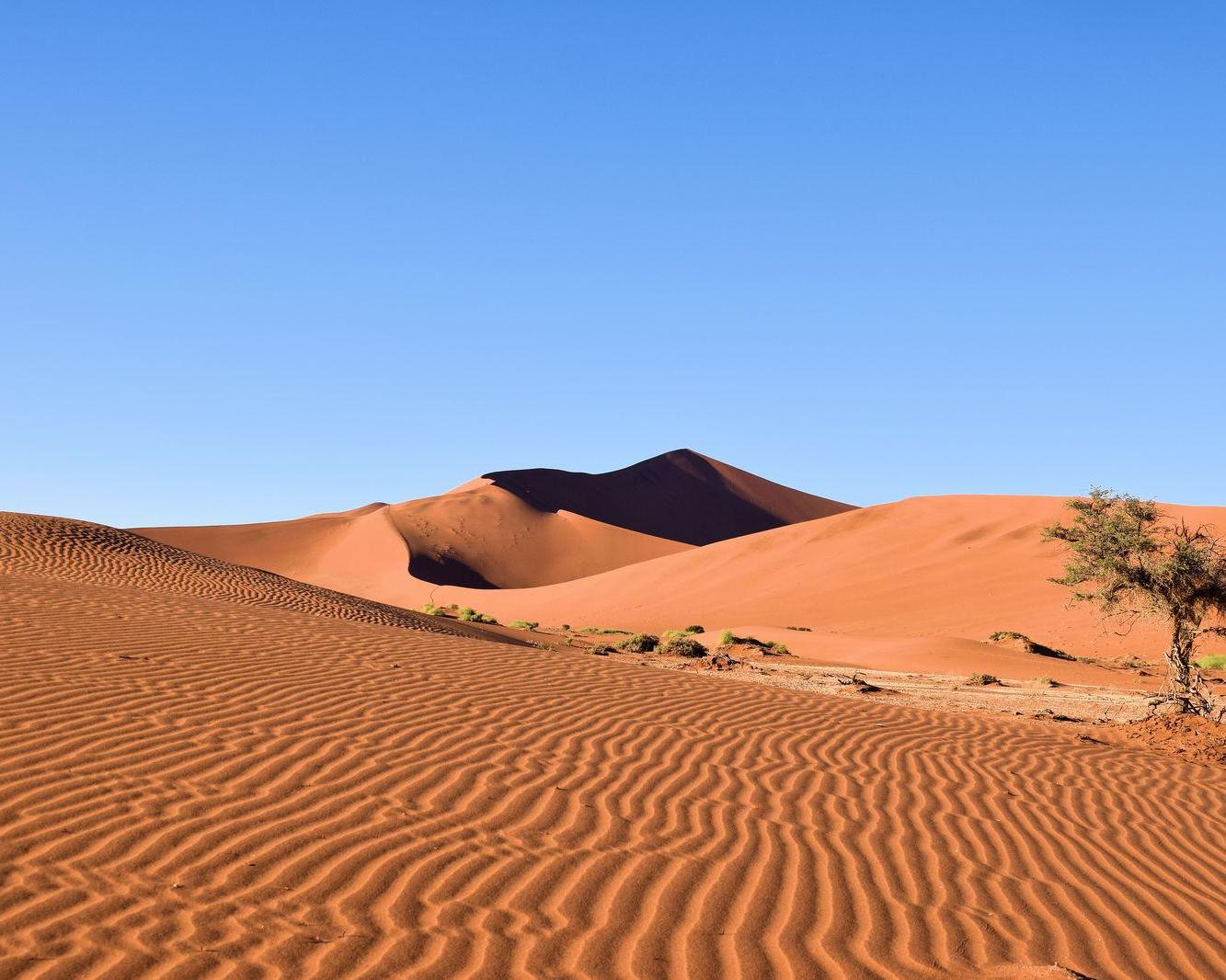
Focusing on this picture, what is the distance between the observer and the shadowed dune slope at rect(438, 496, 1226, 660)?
34906 mm

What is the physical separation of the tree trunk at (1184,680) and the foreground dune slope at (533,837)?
3.41m

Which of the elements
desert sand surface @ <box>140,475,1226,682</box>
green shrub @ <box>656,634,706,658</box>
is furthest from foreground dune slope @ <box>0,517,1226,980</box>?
desert sand surface @ <box>140,475,1226,682</box>

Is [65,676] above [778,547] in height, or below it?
below

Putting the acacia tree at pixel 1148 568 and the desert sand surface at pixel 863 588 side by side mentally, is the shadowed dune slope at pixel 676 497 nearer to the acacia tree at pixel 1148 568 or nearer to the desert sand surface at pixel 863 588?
the desert sand surface at pixel 863 588

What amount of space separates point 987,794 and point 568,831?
399 centimetres

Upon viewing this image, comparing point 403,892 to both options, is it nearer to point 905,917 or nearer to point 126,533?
point 905,917

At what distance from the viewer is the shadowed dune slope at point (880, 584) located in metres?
34.9

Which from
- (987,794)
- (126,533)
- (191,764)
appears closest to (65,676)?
(191,764)

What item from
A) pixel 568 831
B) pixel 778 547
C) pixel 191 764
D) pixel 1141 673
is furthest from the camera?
pixel 778 547

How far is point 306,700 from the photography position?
9180 millimetres

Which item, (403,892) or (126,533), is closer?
(403,892)

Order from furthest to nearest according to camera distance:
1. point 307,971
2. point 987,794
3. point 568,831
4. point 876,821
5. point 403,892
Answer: point 987,794, point 876,821, point 568,831, point 403,892, point 307,971

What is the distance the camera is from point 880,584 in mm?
42438

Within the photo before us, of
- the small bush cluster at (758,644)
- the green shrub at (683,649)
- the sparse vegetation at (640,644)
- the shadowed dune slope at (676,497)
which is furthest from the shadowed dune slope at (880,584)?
the shadowed dune slope at (676,497)
